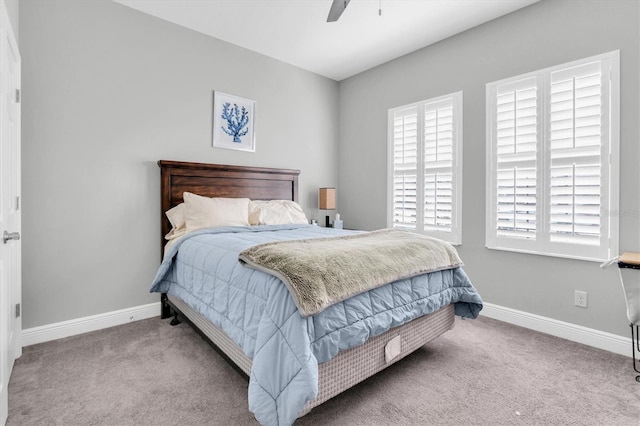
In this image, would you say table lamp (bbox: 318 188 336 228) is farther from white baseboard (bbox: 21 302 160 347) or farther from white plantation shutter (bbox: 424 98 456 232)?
white baseboard (bbox: 21 302 160 347)

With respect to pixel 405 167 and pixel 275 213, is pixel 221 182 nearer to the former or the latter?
pixel 275 213

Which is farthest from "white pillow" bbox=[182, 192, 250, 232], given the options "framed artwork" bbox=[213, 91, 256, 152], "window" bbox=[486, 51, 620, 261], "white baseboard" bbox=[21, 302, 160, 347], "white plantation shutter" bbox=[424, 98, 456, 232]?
"window" bbox=[486, 51, 620, 261]

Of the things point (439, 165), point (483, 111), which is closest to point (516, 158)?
point (483, 111)

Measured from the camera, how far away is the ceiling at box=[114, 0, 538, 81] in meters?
2.81

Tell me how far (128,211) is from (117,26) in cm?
161

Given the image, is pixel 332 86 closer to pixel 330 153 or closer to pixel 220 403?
pixel 330 153

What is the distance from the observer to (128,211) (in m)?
2.90

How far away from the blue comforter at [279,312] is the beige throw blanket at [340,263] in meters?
0.06

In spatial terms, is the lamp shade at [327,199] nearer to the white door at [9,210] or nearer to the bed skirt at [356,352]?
the bed skirt at [356,352]

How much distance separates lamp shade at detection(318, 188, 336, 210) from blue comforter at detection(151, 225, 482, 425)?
5.63 feet

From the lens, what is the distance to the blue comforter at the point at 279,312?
1365mm

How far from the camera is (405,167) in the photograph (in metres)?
3.78

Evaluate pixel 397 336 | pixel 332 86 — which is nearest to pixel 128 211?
pixel 397 336

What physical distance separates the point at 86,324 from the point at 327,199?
273cm
